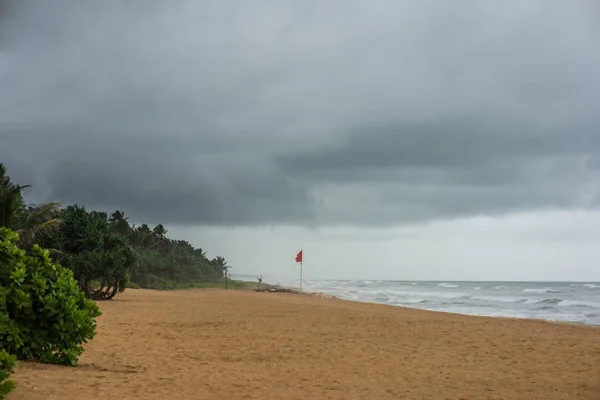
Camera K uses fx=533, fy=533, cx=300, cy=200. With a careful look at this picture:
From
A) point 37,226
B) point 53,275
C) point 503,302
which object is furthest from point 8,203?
point 503,302

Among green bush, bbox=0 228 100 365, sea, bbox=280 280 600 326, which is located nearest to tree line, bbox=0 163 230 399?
green bush, bbox=0 228 100 365

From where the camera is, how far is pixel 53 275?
7.88m

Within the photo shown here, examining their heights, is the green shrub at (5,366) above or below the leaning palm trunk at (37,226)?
below

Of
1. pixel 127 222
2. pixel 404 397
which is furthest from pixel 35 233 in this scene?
pixel 127 222

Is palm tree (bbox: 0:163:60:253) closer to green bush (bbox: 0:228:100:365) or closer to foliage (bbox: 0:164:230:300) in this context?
foliage (bbox: 0:164:230:300)

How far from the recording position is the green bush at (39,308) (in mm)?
7191

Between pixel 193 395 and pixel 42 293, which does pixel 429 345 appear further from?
pixel 42 293

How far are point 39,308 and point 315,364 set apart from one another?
16.7 feet

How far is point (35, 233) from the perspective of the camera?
24.5 m

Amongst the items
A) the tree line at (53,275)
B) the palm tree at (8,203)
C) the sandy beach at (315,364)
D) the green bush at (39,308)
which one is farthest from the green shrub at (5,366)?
the palm tree at (8,203)

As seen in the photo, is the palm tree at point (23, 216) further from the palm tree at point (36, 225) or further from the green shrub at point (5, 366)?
the green shrub at point (5, 366)

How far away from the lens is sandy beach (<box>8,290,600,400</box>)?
7450 mm

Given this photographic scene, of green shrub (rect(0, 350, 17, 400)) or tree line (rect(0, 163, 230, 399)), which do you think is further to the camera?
tree line (rect(0, 163, 230, 399))

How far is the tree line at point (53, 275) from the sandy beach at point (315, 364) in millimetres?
446
